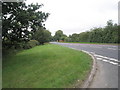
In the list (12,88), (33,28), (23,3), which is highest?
(23,3)

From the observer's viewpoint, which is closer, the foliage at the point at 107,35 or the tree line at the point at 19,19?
the tree line at the point at 19,19

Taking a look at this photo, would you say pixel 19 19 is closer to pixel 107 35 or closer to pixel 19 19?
pixel 19 19

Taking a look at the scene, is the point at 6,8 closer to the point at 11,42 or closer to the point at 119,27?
the point at 11,42

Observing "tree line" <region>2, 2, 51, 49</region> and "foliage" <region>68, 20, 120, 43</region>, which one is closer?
"tree line" <region>2, 2, 51, 49</region>

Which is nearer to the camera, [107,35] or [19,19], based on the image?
[19,19]

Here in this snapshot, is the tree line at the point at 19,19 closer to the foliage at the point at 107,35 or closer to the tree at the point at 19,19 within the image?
the tree at the point at 19,19

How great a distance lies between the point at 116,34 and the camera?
32438mm

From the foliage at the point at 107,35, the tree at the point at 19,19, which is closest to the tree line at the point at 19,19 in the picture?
the tree at the point at 19,19

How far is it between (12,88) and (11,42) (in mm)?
8041

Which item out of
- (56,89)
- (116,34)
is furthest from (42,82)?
(116,34)

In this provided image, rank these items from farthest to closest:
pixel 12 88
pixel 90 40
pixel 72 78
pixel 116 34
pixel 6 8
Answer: pixel 90 40, pixel 116 34, pixel 6 8, pixel 72 78, pixel 12 88

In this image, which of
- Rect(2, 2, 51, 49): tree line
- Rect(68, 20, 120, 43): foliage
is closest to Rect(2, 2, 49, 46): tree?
Rect(2, 2, 51, 49): tree line

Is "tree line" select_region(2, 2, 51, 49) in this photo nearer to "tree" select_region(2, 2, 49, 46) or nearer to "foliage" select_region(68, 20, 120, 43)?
"tree" select_region(2, 2, 49, 46)

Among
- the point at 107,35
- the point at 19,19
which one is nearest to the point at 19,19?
the point at 19,19
